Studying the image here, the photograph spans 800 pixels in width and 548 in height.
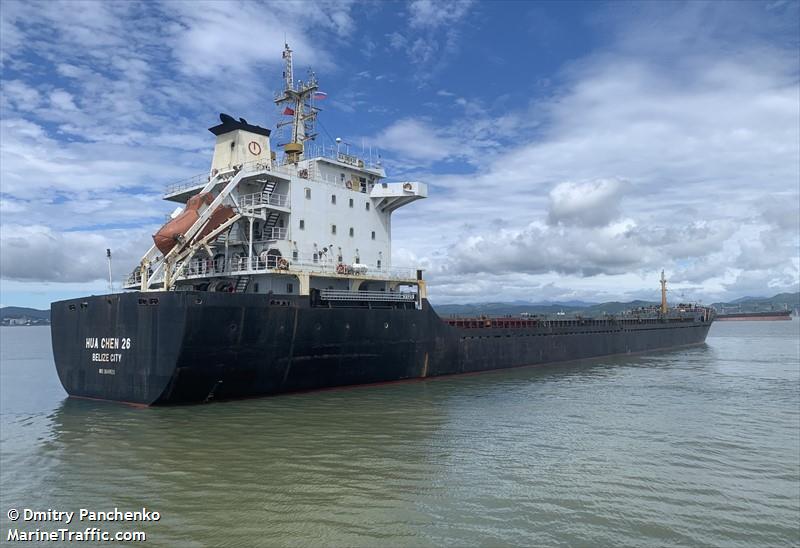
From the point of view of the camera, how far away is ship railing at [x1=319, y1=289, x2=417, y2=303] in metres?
19.3

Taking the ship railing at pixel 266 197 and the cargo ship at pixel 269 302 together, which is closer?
the cargo ship at pixel 269 302

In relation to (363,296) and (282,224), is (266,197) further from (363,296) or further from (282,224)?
(363,296)

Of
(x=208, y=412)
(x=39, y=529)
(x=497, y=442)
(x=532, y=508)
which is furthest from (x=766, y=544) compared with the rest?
(x=208, y=412)

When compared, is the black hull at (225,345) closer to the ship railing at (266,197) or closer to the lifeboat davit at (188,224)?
the lifeboat davit at (188,224)

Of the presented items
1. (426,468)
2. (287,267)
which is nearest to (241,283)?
(287,267)

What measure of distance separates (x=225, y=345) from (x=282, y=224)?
6575 millimetres

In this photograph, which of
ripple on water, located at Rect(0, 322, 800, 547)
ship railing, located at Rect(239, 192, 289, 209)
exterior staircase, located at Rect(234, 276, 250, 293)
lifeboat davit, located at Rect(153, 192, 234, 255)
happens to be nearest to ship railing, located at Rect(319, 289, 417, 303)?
exterior staircase, located at Rect(234, 276, 250, 293)

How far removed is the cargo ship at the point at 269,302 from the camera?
52.6 ft

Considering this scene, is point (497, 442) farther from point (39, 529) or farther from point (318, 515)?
point (39, 529)

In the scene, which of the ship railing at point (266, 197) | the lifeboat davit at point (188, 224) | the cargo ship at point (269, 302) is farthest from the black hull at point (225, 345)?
the ship railing at point (266, 197)

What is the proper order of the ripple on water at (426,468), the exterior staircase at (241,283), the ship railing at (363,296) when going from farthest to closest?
the exterior staircase at (241,283) < the ship railing at (363,296) < the ripple on water at (426,468)

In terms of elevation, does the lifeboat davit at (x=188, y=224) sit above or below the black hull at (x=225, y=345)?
above

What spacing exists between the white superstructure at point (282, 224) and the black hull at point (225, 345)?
152cm

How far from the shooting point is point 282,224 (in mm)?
21219
